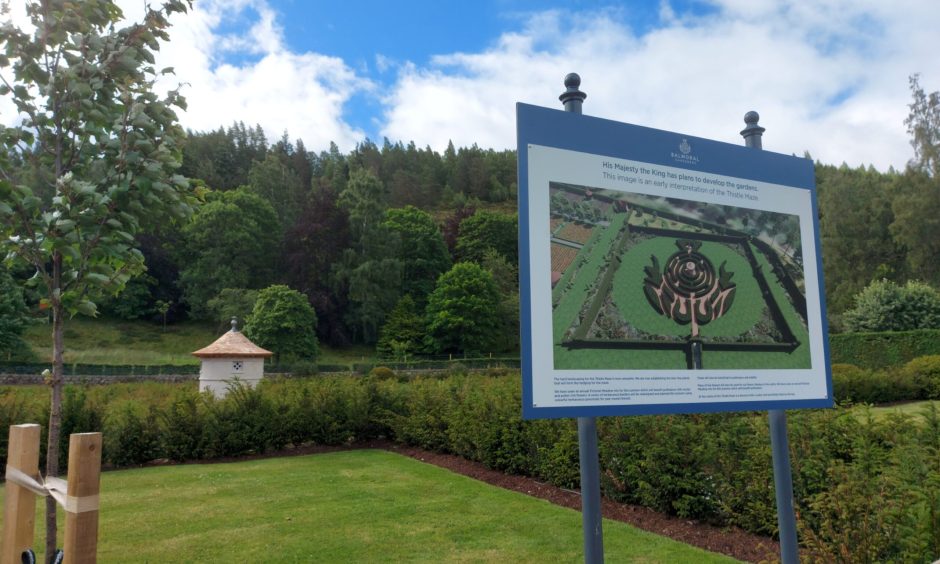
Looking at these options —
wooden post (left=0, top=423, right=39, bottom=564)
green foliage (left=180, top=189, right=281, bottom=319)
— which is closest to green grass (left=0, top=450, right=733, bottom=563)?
wooden post (left=0, top=423, right=39, bottom=564)

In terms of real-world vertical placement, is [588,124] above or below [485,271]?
below

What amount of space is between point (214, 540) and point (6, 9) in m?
5.40

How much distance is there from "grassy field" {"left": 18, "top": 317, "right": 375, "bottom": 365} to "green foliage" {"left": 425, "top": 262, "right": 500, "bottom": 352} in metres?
7.02

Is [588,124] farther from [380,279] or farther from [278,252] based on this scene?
[278,252]

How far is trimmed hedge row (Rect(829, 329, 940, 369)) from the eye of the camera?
25.9 metres

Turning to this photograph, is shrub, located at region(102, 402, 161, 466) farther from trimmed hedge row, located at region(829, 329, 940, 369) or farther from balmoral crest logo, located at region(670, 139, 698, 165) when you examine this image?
trimmed hedge row, located at region(829, 329, 940, 369)

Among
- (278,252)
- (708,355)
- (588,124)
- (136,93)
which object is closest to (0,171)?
(136,93)

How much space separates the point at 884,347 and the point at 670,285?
96.7 feet

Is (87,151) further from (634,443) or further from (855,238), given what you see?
(855,238)

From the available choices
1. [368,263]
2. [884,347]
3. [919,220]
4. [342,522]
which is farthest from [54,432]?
[368,263]

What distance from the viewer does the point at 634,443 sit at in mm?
7543

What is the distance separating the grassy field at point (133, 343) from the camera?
1785 inches

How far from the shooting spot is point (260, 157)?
9206 cm

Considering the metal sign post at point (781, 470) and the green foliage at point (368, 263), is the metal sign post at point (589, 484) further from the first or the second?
the green foliage at point (368, 263)
